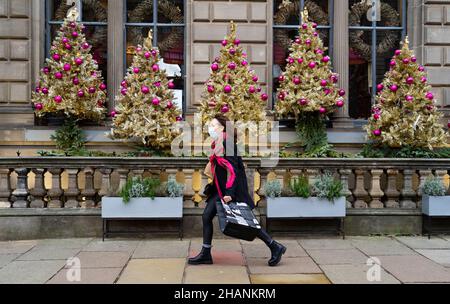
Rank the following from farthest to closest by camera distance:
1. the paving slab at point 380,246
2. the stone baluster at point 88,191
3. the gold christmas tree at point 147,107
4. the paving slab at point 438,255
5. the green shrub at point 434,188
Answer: the gold christmas tree at point 147,107, the stone baluster at point 88,191, the green shrub at point 434,188, the paving slab at point 380,246, the paving slab at point 438,255

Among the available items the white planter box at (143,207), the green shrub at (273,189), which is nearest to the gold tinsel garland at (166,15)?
the white planter box at (143,207)

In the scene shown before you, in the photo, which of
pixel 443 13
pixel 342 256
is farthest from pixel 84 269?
pixel 443 13

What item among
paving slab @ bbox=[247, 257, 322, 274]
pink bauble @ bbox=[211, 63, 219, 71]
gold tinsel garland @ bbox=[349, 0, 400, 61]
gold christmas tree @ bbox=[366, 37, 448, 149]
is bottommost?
paving slab @ bbox=[247, 257, 322, 274]

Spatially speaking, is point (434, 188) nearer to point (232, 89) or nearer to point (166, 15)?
point (232, 89)

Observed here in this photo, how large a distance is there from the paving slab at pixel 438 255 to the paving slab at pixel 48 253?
17.5 feet

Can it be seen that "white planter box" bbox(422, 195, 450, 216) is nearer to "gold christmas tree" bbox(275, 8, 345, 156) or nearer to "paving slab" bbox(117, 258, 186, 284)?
"gold christmas tree" bbox(275, 8, 345, 156)

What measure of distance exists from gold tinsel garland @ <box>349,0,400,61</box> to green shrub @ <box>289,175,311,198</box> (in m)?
Result: 5.20

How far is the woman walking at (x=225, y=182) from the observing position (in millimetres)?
6699

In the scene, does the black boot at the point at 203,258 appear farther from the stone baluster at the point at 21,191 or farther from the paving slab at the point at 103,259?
Result: the stone baluster at the point at 21,191

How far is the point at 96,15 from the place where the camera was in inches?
476

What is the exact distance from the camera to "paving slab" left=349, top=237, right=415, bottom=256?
25.2 feet

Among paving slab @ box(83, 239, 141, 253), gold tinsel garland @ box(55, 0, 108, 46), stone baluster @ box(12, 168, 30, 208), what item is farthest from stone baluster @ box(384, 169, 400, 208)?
gold tinsel garland @ box(55, 0, 108, 46)

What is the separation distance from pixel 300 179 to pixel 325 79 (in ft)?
10.0
